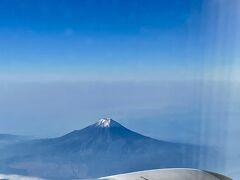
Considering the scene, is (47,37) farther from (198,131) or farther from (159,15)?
(198,131)

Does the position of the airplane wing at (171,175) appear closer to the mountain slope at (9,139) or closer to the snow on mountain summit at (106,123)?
the snow on mountain summit at (106,123)

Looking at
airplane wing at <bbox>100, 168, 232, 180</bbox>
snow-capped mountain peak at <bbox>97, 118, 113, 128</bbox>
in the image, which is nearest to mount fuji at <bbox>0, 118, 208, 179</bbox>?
snow-capped mountain peak at <bbox>97, 118, 113, 128</bbox>

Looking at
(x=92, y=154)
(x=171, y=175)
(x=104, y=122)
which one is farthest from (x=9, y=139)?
(x=171, y=175)

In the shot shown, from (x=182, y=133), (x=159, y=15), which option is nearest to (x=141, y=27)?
(x=159, y=15)

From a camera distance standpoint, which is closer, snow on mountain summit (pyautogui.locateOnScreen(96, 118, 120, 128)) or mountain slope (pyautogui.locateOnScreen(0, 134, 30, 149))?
snow on mountain summit (pyautogui.locateOnScreen(96, 118, 120, 128))

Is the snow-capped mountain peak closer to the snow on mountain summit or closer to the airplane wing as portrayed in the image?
the snow on mountain summit

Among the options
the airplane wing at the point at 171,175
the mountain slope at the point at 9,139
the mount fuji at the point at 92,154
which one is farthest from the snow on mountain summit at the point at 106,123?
the airplane wing at the point at 171,175

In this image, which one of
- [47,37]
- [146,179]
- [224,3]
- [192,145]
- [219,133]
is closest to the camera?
[146,179]

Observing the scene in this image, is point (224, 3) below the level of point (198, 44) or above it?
above
